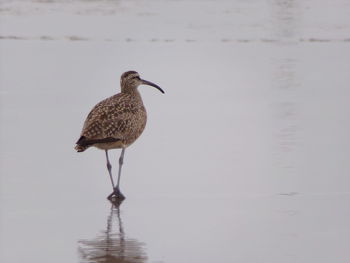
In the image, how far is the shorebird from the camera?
11203 millimetres

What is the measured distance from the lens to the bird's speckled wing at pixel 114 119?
1131 centimetres

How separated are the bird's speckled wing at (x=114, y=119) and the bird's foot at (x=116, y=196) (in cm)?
68

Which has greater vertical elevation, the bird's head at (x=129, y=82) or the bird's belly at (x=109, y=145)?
the bird's head at (x=129, y=82)

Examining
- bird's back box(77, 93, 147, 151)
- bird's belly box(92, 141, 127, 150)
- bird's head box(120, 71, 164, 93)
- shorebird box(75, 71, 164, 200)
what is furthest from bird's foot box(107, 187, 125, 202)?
bird's head box(120, 71, 164, 93)

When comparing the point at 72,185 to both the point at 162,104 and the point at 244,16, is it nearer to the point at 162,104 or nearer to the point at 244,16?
the point at 162,104

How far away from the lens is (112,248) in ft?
29.0

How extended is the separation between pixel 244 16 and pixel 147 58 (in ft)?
21.8

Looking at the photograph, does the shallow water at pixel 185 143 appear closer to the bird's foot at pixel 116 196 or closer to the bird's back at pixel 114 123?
A: the bird's foot at pixel 116 196

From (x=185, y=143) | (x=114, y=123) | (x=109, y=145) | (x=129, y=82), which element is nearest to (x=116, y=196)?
(x=109, y=145)

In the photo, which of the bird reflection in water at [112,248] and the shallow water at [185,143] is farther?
the shallow water at [185,143]

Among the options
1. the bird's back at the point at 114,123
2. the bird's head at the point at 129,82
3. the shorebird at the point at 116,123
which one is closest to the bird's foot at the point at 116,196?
the shorebird at the point at 116,123

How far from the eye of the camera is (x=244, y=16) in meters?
26.4

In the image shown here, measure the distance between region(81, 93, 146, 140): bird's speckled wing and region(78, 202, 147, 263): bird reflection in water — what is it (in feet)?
5.86

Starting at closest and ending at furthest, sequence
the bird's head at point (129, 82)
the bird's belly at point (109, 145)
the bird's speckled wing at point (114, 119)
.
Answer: the bird's speckled wing at point (114, 119) → the bird's belly at point (109, 145) → the bird's head at point (129, 82)
